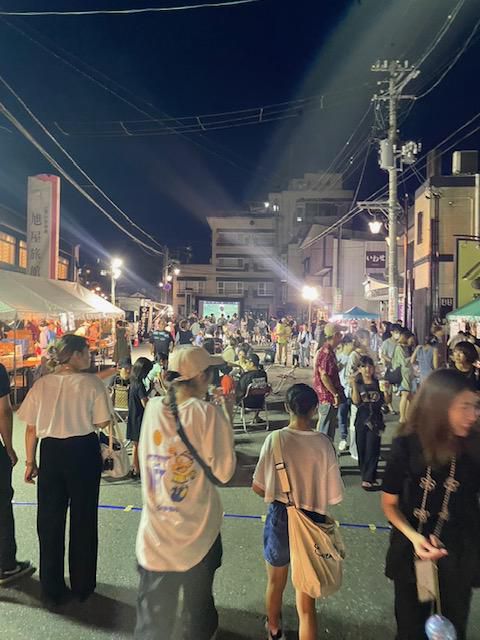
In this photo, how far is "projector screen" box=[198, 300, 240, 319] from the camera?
45.2 m

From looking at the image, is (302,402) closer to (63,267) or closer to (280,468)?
(280,468)

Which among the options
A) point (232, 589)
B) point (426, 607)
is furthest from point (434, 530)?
point (232, 589)

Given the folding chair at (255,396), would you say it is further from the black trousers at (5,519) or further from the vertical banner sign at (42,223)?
the vertical banner sign at (42,223)

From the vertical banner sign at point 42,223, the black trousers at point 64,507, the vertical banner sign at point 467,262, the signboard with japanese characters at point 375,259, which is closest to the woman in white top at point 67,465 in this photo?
the black trousers at point 64,507

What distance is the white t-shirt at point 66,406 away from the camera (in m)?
3.08

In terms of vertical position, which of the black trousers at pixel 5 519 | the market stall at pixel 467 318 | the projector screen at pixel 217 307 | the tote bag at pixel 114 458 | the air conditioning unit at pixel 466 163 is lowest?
the black trousers at pixel 5 519

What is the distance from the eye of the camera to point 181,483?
226 centimetres

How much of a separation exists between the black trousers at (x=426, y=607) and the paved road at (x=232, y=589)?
92 centimetres

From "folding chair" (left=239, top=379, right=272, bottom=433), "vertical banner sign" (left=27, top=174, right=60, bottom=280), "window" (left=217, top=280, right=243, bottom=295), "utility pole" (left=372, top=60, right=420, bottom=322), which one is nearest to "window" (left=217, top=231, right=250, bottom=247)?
"window" (left=217, top=280, right=243, bottom=295)

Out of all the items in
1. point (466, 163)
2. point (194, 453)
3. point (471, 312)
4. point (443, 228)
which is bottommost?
point (194, 453)

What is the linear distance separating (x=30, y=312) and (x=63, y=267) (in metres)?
22.3

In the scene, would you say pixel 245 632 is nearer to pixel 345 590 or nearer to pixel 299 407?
pixel 345 590

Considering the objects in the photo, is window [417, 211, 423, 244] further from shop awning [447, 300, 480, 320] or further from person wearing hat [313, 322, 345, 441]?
person wearing hat [313, 322, 345, 441]

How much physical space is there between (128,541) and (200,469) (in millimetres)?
2333
